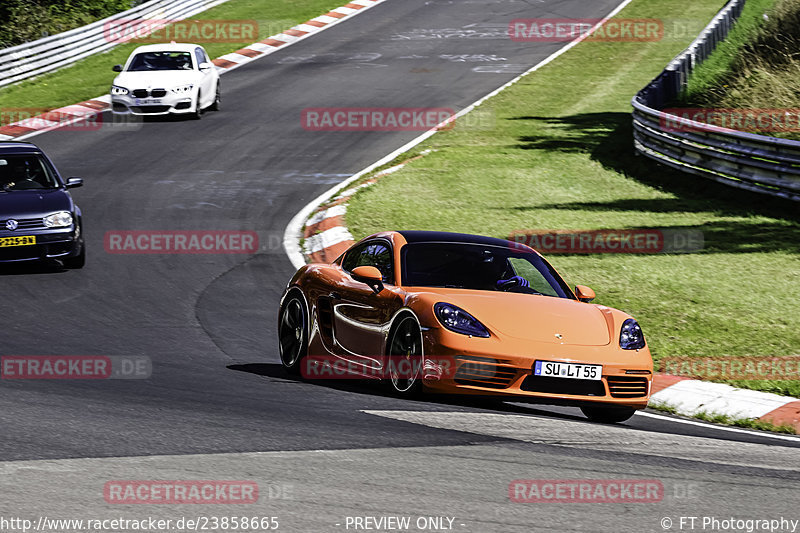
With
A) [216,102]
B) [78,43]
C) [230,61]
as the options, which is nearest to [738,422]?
[216,102]

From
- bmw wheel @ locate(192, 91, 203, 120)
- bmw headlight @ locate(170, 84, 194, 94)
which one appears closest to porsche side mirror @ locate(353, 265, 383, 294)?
bmw headlight @ locate(170, 84, 194, 94)

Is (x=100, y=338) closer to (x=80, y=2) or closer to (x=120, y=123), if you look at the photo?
(x=120, y=123)

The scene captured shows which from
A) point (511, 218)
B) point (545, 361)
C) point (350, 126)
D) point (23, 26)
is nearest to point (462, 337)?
point (545, 361)

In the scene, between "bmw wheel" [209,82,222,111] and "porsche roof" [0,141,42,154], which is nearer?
"porsche roof" [0,141,42,154]

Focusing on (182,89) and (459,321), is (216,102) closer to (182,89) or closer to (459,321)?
(182,89)

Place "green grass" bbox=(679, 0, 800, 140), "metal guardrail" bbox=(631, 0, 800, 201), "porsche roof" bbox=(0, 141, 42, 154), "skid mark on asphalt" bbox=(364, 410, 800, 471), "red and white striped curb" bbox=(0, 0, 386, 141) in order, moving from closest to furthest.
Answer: "skid mark on asphalt" bbox=(364, 410, 800, 471) → "porsche roof" bbox=(0, 141, 42, 154) → "metal guardrail" bbox=(631, 0, 800, 201) → "green grass" bbox=(679, 0, 800, 140) → "red and white striped curb" bbox=(0, 0, 386, 141)

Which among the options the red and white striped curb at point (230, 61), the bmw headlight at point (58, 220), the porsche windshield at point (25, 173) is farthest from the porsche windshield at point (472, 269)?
the red and white striped curb at point (230, 61)

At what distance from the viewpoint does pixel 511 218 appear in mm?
17203

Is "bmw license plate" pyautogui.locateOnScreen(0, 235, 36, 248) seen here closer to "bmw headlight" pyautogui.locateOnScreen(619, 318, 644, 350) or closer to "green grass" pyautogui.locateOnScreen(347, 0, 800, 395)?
"green grass" pyautogui.locateOnScreen(347, 0, 800, 395)

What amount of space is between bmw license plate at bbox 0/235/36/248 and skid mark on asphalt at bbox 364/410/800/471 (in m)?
7.29

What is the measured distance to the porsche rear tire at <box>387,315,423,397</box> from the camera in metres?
8.35

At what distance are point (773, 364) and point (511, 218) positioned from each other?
739 cm

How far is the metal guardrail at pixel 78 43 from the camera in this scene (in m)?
30.3

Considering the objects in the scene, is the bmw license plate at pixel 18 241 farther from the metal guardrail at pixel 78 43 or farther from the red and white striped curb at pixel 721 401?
the metal guardrail at pixel 78 43
